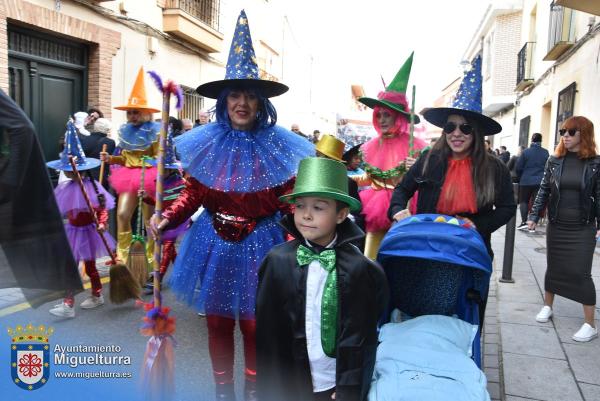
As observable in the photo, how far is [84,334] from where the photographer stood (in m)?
4.25

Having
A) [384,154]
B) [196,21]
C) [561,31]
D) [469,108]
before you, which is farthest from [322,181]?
[561,31]

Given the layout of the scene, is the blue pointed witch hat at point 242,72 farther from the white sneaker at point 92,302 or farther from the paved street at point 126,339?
the white sneaker at point 92,302

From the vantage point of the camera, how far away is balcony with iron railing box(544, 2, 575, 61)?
1217 cm

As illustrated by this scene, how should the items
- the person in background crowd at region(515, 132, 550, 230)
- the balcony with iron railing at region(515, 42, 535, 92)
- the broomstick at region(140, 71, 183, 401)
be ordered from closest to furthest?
the broomstick at region(140, 71, 183, 401)
the person in background crowd at region(515, 132, 550, 230)
the balcony with iron railing at region(515, 42, 535, 92)

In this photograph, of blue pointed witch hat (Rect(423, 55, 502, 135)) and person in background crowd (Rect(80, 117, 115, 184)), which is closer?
blue pointed witch hat (Rect(423, 55, 502, 135))

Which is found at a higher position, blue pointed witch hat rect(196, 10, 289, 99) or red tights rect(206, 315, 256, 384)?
blue pointed witch hat rect(196, 10, 289, 99)

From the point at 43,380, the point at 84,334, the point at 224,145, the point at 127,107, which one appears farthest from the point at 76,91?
the point at 43,380

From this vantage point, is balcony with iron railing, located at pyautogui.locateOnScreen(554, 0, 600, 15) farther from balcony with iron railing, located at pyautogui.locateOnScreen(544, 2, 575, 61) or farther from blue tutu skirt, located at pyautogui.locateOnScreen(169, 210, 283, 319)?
blue tutu skirt, located at pyautogui.locateOnScreen(169, 210, 283, 319)

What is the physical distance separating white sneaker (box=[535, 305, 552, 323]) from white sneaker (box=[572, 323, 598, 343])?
0.41 meters

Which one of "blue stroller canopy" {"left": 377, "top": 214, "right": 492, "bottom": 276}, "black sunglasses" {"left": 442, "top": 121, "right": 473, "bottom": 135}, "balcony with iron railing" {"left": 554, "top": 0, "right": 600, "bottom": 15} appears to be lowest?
"blue stroller canopy" {"left": 377, "top": 214, "right": 492, "bottom": 276}

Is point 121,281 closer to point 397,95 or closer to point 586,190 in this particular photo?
point 397,95

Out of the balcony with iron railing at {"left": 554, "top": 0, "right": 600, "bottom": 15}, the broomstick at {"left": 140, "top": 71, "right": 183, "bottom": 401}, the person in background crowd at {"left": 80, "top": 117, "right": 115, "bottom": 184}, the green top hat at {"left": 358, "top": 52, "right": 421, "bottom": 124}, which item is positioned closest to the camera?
the broomstick at {"left": 140, "top": 71, "right": 183, "bottom": 401}

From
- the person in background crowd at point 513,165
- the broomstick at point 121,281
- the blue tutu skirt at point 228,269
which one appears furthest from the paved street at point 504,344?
the person in background crowd at point 513,165

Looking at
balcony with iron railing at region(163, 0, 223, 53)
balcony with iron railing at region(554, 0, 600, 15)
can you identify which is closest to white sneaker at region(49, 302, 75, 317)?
balcony with iron railing at region(554, 0, 600, 15)
